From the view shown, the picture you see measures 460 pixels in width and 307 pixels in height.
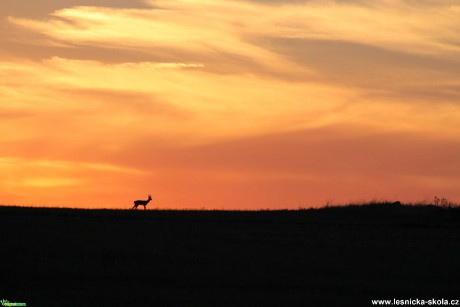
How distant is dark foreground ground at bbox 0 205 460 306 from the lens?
80.2 feet

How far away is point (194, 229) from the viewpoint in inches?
1674

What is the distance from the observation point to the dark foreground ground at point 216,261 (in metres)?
24.4

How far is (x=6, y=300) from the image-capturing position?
22.7 m

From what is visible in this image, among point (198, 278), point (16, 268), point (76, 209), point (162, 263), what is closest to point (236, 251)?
point (162, 263)

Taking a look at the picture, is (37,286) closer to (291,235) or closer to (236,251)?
(236,251)

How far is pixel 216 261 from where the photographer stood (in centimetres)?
3130

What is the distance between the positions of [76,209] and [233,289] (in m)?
31.7

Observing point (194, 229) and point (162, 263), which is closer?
point (162, 263)

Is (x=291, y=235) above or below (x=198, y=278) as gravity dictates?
above

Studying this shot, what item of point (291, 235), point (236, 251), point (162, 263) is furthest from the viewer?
point (291, 235)

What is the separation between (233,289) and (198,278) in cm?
223

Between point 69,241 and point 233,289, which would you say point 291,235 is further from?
point 233,289

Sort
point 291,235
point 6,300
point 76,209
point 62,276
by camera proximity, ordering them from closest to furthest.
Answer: point 6,300
point 62,276
point 291,235
point 76,209

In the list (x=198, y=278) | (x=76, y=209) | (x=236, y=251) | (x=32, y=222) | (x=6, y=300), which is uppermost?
(x=76, y=209)
